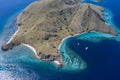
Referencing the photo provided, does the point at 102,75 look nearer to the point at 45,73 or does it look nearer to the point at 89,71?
the point at 89,71

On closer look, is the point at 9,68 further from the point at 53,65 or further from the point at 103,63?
the point at 103,63

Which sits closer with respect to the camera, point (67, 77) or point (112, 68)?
point (67, 77)

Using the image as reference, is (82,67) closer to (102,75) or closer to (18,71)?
(102,75)

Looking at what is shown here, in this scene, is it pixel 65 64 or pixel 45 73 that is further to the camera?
pixel 65 64

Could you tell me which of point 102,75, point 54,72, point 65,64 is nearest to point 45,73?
point 54,72

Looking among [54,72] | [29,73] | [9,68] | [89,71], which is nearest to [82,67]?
[89,71]

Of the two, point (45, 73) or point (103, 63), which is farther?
point (103, 63)

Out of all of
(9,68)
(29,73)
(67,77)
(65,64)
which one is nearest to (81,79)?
(67,77)

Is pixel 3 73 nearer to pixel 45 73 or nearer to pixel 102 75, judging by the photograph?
pixel 45 73
